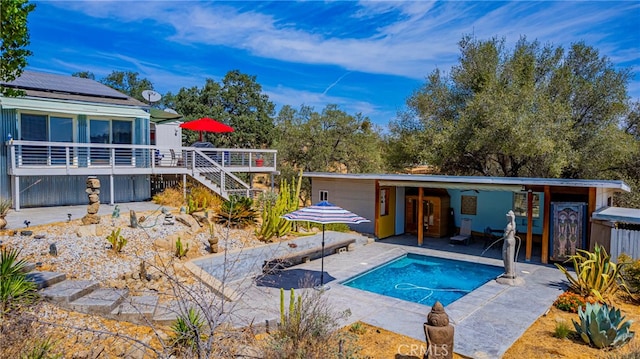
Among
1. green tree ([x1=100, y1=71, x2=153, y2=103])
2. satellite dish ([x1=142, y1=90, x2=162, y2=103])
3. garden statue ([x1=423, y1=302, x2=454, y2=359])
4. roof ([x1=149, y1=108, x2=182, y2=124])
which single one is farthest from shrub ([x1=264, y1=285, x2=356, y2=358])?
green tree ([x1=100, y1=71, x2=153, y2=103])

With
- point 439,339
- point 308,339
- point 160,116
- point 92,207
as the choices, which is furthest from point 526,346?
point 160,116

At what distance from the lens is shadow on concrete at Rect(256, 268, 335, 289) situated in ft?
31.9

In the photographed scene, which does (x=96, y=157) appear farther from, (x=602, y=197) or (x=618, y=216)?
(x=602, y=197)

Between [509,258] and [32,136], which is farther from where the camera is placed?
[32,136]

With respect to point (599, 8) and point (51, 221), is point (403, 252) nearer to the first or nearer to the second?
point (51, 221)

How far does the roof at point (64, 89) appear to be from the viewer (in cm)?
1513

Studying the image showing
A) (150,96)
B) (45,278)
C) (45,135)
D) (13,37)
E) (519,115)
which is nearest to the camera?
(13,37)

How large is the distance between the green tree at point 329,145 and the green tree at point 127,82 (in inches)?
1229

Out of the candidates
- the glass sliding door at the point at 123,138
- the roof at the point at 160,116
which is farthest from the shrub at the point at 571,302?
the roof at the point at 160,116

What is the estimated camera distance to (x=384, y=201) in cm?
1673

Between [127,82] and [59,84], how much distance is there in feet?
120

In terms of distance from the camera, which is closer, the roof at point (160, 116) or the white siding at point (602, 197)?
the white siding at point (602, 197)

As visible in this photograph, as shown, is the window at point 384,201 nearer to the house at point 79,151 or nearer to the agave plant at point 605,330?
the house at point 79,151

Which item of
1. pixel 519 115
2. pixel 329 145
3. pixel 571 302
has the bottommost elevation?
pixel 571 302
